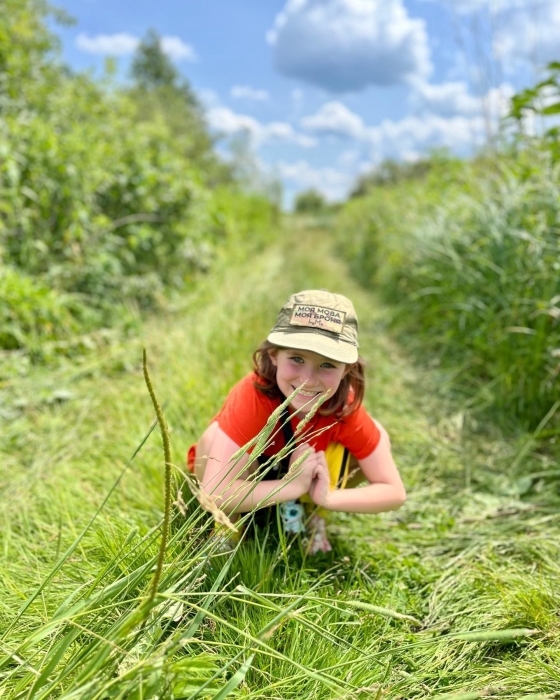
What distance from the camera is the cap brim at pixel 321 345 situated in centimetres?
141

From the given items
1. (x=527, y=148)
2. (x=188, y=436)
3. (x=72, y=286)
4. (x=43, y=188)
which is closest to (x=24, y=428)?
(x=188, y=436)

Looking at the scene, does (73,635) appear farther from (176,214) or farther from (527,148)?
(176,214)

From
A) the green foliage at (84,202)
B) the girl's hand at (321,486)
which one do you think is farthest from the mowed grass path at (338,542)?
the green foliage at (84,202)

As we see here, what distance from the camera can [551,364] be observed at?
2768 mm

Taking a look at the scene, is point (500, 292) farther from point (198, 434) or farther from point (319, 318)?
point (319, 318)

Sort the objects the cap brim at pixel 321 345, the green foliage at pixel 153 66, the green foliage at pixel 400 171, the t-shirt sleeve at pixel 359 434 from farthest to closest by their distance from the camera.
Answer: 1. the green foliage at pixel 153 66
2. the green foliage at pixel 400 171
3. the t-shirt sleeve at pixel 359 434
4. the cap brim at pixel 321 345

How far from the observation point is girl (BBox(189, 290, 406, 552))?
1475 millimetres

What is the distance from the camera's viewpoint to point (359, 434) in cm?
167

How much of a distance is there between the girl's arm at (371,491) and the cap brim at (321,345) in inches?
14.9

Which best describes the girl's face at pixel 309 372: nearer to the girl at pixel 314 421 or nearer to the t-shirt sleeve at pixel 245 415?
the girl at pixel 314 421

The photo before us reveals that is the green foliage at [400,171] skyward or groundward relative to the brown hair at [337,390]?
skyward

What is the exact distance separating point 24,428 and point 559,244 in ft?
10.1

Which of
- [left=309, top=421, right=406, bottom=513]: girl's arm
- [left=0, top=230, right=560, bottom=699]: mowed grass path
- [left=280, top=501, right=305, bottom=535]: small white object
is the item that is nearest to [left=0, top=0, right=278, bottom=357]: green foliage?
[left=0, top=230, right=560, bottom=699]: mowed grass path

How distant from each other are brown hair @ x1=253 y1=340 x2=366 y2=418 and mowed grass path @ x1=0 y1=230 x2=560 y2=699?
0.45m
